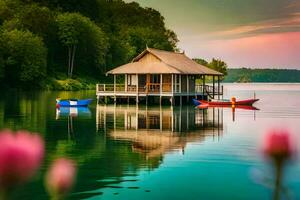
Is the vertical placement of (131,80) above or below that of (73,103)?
above

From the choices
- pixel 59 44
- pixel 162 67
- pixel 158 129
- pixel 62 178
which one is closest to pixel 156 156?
pixel 158 129

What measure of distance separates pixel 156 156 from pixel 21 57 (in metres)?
68.3

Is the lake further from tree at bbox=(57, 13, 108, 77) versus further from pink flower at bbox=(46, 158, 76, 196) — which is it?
tree at bbox=(57, 13, 108, 77)

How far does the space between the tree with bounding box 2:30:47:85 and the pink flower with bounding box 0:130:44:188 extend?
8587 cm

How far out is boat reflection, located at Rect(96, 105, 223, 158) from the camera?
87.1ft

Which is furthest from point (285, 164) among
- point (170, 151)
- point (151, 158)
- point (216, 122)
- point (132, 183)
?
point (216, 122)

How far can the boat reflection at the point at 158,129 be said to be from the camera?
26558mm

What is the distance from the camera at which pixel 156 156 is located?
904 inches

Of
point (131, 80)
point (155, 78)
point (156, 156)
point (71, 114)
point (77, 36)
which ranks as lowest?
point (156, 156)

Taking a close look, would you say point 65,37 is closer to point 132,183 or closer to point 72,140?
point 72,140

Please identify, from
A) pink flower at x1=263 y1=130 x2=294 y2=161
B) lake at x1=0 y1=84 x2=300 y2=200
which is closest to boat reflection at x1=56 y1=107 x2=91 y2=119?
lake at x1=0 y1=84 x2=300 y2=200

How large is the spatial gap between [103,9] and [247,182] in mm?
147065

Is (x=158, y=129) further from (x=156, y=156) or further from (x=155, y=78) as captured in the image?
(x=155, y=78)

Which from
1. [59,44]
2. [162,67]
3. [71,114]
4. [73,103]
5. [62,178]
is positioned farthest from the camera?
[59,44]
